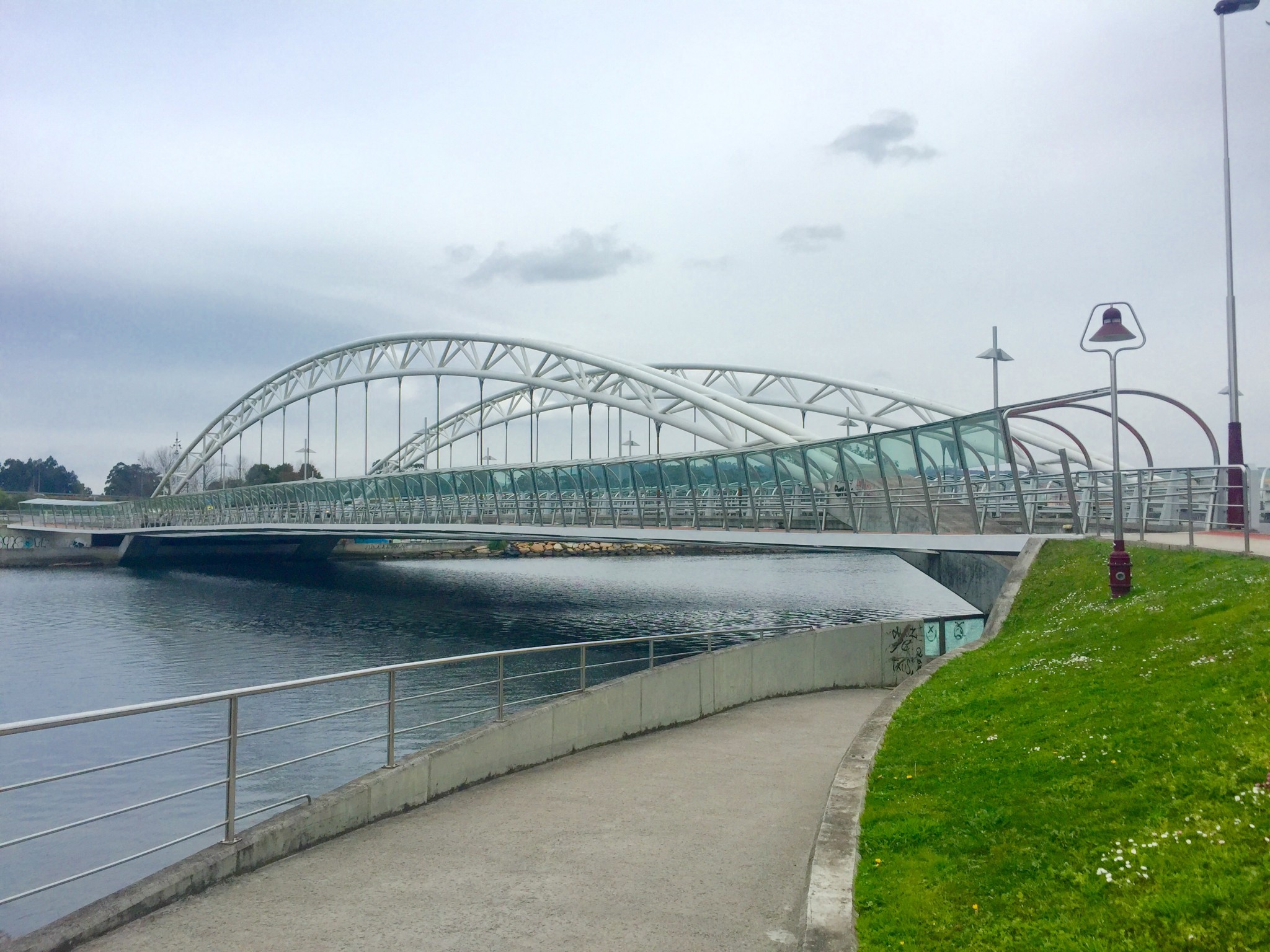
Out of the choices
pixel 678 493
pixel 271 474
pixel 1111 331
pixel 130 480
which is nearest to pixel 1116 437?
pixel 1111 331

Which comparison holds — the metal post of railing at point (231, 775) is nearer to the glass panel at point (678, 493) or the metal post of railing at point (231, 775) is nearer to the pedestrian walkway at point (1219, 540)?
the pedestrian walkway at point (1219, 540)

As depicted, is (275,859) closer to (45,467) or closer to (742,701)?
(742,701)

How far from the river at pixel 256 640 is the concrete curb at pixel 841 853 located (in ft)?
26.8

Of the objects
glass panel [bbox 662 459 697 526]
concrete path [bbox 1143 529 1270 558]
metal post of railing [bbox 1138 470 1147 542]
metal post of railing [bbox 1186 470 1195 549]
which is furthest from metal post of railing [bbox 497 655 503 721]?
glass panel [bbox 662 459 697 526]

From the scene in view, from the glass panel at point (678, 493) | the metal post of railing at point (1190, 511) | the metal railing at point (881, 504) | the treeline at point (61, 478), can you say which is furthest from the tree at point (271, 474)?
the metal post of railing at point (1190, 511)

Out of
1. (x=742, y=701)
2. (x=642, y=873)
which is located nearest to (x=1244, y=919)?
(x=642, y=873)

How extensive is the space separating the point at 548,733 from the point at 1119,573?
848 centimetres

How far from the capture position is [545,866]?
6453mm

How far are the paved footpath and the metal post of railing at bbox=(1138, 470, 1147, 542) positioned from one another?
11178 millimetres

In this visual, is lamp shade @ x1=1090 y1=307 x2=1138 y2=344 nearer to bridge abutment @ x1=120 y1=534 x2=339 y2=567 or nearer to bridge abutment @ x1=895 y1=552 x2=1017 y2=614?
bridge abutment @ x1=895 y1=552 x2=1017 y2=614

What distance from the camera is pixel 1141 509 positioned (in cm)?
Result: 1825

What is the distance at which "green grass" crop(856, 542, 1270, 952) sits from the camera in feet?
14.2

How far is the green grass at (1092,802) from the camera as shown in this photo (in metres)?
4.34

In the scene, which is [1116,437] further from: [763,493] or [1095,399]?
[763,493]
